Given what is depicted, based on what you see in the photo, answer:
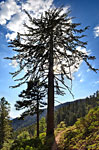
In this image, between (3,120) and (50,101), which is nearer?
(50,101)

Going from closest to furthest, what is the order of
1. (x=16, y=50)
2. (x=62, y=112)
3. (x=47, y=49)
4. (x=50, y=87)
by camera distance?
1. (x=50, y=87)
2. (x=16, y=50)
3. (x=47, y=49)
4. (x=62, y=112)

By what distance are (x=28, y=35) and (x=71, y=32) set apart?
13.4 feet

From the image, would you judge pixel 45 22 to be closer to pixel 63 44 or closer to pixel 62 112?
pixel 63 44

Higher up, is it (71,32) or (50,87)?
(71,32)

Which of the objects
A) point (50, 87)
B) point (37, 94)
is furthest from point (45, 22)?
point (37, 94)

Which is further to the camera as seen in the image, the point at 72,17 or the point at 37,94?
the point at 37,94

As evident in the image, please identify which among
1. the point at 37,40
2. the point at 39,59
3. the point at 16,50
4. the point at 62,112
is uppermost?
the point at 37,40

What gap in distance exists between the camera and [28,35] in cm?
1222

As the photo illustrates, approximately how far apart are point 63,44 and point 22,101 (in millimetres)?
10878

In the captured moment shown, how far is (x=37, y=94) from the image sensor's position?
19484 millimetres

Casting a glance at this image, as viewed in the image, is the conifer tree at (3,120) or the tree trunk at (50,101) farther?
the conifer tree at (3,120)

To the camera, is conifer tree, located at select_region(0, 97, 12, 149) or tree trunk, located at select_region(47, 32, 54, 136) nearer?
tree trunk, located at select_region(47, 32, 54, 136)

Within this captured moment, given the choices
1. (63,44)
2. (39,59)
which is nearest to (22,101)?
(39,59)

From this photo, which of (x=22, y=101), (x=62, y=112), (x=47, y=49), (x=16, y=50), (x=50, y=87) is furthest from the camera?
(x=62, y=112)
